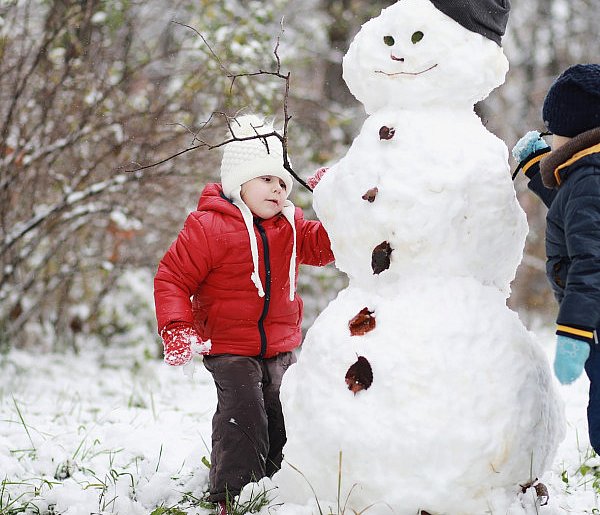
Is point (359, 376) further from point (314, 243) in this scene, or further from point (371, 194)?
point (314, 243)

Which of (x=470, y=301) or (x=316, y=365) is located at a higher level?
(x=470, y=301)

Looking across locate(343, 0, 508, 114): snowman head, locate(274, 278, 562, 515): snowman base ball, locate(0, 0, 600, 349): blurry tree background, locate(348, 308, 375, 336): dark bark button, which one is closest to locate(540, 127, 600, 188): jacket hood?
locate(343, 0, 508, 114): snowman head

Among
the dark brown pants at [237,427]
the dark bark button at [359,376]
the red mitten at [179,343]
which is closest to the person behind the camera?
the dark bark button at [359,376]

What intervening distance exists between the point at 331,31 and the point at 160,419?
5.92m

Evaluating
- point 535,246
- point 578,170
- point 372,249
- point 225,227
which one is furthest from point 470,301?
point 535,246

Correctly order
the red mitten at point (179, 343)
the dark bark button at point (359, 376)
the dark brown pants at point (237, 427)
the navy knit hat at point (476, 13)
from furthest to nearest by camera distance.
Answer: the dark brown pants at point (237, 427) → the red mitten at point (179, 343) → the navy knit hat at point (476, 13) → the dark bark button at point (359, 376)

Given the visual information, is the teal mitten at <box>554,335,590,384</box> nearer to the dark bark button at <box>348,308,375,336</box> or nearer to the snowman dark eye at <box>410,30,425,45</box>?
the dark bark button at <box>348,308,375,336</box>

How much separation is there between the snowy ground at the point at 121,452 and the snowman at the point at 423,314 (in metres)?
0.14

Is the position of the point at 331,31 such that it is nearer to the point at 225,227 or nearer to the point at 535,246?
the point at 535,246

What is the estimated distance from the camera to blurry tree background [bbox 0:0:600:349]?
5.45m

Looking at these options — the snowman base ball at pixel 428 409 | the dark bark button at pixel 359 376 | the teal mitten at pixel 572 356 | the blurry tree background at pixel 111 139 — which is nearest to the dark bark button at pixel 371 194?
the snowman base ball at pixel 428 409

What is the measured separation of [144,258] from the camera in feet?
22.2

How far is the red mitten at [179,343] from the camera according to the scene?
2645 millimetres

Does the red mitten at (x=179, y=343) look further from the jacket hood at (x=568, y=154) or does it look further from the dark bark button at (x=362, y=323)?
the jacket hood at (x=568, y=154)
